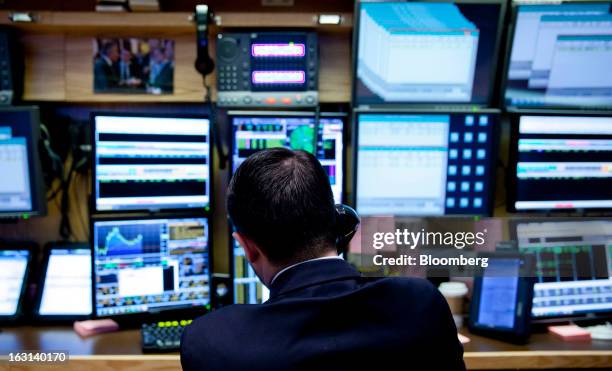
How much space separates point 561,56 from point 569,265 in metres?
0.80

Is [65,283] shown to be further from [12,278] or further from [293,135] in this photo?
[293,135]

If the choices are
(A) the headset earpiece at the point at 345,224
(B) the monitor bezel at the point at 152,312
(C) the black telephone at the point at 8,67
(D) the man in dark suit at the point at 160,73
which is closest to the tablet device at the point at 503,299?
(A) the headset earpiece at the point at 345,224

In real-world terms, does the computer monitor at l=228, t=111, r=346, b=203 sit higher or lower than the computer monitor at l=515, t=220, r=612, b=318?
higher

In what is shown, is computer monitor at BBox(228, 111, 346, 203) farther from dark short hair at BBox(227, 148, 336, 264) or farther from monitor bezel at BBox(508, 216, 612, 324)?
dark short hair at BBox(227, 148, 336, 264)

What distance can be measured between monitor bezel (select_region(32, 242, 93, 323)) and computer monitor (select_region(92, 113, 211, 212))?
A: 26cm

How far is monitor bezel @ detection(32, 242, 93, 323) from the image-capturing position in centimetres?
209

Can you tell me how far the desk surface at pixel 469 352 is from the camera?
178 cm

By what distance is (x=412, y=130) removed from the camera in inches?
85.1

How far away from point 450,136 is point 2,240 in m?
1.85

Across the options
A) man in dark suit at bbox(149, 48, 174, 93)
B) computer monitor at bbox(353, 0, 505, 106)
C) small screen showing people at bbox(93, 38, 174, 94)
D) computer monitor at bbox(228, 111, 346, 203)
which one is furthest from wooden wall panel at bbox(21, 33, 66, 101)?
computer monitor at bbox(353, 0, 505, 106)

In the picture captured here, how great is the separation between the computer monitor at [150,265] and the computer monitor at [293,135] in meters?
0.33

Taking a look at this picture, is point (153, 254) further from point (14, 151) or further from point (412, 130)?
point (412, 130)

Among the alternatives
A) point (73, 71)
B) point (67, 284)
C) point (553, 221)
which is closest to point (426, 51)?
point (553, 221)

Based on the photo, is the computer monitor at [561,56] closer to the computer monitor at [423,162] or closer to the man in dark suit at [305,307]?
the computer monitor at [423,162]
